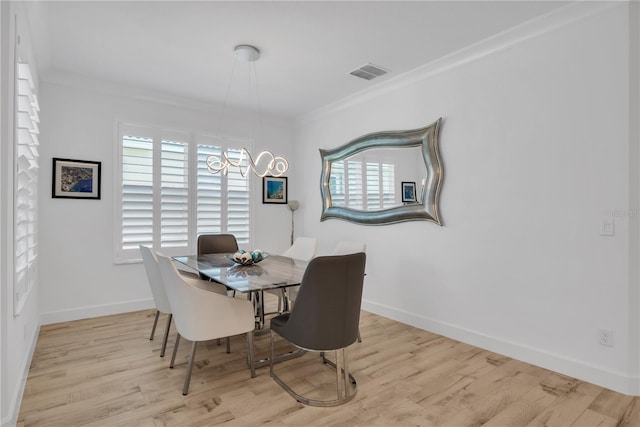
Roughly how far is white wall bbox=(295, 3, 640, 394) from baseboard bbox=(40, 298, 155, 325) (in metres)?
3.11

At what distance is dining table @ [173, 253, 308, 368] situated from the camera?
7.79 ft

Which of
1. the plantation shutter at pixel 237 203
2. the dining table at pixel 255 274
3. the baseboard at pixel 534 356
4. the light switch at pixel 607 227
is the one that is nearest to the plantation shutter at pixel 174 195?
the plantation shutter at pixel 237 203

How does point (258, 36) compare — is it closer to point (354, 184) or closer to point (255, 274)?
point (255, 274)

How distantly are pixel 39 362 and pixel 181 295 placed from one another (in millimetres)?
1532

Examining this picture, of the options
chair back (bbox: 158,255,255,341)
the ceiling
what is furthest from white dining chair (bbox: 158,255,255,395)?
the ceiling

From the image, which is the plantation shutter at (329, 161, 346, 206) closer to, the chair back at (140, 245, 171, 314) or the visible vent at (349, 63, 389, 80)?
the visible vent at (349, 63, 389, 80)

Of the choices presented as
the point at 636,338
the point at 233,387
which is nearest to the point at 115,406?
the point at 233,387

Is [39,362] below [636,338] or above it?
below

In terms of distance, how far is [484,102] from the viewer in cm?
313

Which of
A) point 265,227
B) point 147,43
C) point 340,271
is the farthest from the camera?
point 265,227

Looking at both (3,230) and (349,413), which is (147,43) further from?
(349,413)

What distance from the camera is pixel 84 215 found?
3.91m

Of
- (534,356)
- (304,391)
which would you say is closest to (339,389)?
(304,391)

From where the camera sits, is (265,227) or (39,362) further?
(265,227)
